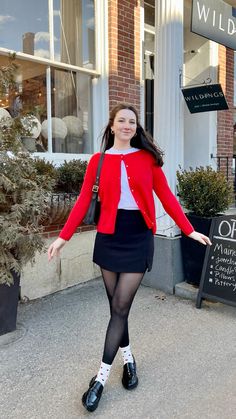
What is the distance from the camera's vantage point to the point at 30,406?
8.03 ft

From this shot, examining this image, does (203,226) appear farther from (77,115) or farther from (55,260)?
(77,115)

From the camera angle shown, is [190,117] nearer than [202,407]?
No

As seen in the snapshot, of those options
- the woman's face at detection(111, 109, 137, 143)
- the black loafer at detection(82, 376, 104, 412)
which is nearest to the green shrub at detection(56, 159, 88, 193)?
the woman's face at detection(111, 109, 137, 143)

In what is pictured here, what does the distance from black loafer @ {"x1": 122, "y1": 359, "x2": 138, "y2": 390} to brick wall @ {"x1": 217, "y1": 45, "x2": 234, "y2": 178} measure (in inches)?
202

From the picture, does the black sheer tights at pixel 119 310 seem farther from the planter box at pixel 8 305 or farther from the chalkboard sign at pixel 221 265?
the chalkboard sign at pixel 221 265

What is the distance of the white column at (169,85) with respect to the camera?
4.31 m

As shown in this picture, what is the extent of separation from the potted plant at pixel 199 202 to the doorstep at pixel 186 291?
72 mm

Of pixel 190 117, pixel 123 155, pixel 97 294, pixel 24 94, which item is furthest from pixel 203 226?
pixel 190 117

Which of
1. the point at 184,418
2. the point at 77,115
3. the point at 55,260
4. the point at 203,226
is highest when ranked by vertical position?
the point at 77,115

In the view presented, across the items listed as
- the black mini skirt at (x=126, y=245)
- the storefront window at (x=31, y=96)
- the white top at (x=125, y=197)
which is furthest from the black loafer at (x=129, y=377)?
the storefront window at (x=31, y=96)

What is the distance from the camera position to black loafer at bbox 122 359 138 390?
262 cm

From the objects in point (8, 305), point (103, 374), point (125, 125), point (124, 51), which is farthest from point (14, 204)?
point (124, 51)

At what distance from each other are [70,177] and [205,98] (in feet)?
5.51

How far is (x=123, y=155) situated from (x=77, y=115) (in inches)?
112
